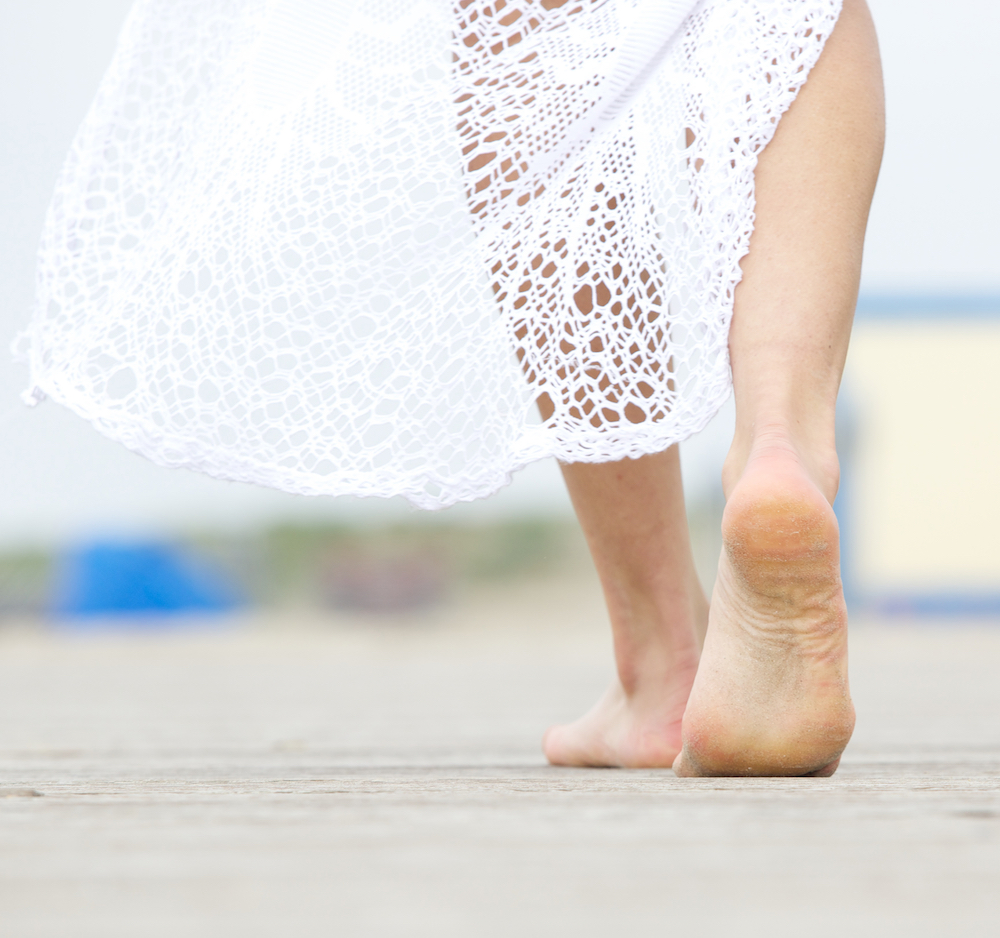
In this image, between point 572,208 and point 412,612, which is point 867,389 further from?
point 572,208

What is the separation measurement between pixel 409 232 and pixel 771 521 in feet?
1.47

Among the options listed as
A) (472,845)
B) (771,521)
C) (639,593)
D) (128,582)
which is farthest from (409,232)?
(128,582)

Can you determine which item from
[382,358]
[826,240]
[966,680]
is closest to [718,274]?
[826,240]

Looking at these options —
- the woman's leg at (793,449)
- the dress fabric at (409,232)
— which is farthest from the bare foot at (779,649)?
the dress fabric at (409,232)

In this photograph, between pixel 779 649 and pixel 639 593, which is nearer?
pixel 779 649

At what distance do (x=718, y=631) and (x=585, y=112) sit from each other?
416 mm

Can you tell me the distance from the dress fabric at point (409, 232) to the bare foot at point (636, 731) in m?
0.20

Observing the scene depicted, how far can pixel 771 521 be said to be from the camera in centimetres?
69

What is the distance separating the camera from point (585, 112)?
37.8 inches

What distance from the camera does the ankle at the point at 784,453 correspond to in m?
0.74

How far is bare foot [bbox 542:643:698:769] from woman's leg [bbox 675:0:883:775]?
244 millimetres

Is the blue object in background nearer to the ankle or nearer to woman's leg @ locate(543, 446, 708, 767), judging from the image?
woman's leg @ locate(543, 446, 708, 767)

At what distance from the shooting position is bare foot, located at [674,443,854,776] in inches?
27.3

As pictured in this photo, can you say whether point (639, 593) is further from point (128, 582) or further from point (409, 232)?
point (128, 582)
